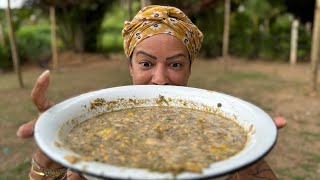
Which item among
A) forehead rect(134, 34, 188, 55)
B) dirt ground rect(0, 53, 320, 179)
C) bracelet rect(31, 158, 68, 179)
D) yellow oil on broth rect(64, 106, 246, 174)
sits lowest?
dirt ground rect(0, 53, 320, 179)

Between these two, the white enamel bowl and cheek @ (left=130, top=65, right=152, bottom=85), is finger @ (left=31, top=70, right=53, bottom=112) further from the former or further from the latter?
cheek @ (left=130, top=65, right=152, bottom=85)

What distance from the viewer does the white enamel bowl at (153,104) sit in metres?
0.99

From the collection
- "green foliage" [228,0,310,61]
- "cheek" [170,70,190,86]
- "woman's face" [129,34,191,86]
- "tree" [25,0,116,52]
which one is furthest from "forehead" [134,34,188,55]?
"tree" [25,0,116,52]

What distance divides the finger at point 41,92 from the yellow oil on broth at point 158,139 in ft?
0.49

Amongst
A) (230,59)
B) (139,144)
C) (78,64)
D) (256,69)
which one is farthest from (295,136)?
(78,64)

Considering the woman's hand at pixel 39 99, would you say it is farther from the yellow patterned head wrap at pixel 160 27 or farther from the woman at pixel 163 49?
the yellow patterned head wrap at pixel 160 27

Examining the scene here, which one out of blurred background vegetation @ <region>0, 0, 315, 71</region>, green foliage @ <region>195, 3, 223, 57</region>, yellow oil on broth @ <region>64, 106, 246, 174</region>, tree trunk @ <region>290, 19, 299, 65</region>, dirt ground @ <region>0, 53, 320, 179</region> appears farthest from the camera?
green foliage @ <region>195, 3, 223, 57</region>

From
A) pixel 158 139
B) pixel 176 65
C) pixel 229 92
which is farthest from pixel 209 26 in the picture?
pixel 158 139

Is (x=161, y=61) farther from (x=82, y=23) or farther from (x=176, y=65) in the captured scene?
(x=82, y=23)

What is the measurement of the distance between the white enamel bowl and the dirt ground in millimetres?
3637

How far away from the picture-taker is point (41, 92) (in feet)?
4.61

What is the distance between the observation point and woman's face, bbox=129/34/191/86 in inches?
74.2

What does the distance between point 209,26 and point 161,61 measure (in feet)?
42.8

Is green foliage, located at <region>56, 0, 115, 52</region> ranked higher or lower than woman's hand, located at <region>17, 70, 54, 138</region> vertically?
lower
